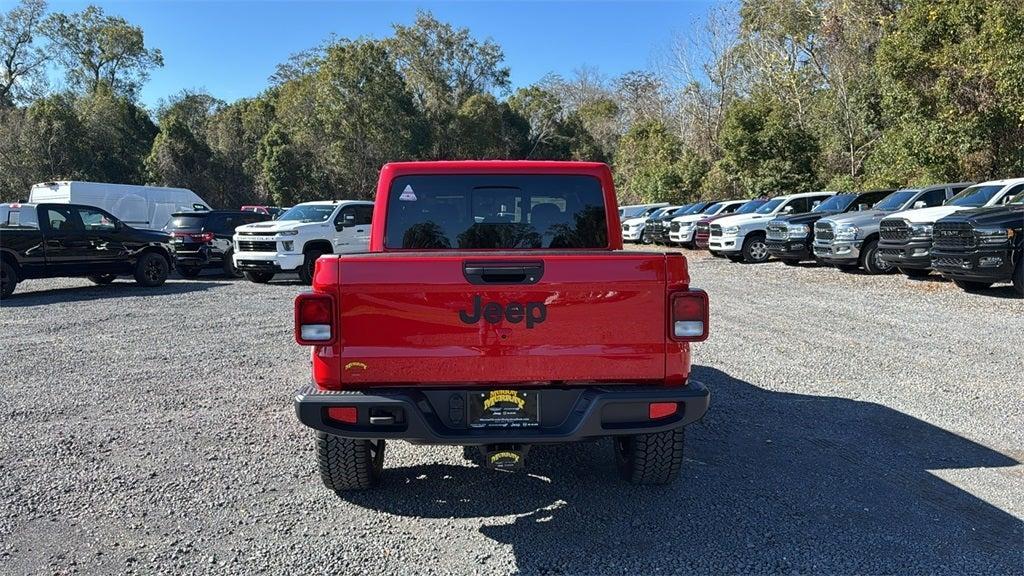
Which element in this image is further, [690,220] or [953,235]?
[690,220]

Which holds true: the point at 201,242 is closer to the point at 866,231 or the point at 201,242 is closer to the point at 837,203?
the point at 866,231

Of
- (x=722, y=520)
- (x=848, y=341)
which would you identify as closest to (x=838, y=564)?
(x=722, y=520)

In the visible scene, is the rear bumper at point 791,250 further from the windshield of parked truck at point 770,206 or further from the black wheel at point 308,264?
the black wheel at point 308,264

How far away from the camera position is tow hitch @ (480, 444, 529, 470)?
3.39 metres

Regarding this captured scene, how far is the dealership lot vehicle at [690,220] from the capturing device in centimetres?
2311

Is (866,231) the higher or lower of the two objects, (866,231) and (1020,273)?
the higher

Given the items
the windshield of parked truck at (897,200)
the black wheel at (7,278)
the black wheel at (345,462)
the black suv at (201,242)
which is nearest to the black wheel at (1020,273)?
the windshield of parked truck at (897,200)

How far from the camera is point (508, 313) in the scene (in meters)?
3.28

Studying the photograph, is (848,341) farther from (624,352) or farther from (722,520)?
(624,352)

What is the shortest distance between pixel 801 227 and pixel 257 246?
12192mm

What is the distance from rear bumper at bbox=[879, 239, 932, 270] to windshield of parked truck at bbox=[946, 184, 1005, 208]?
1296 mm

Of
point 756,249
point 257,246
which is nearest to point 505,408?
point 257,246

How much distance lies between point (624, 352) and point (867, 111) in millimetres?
32066

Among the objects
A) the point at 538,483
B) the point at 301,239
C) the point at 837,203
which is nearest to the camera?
the point at 538,483
